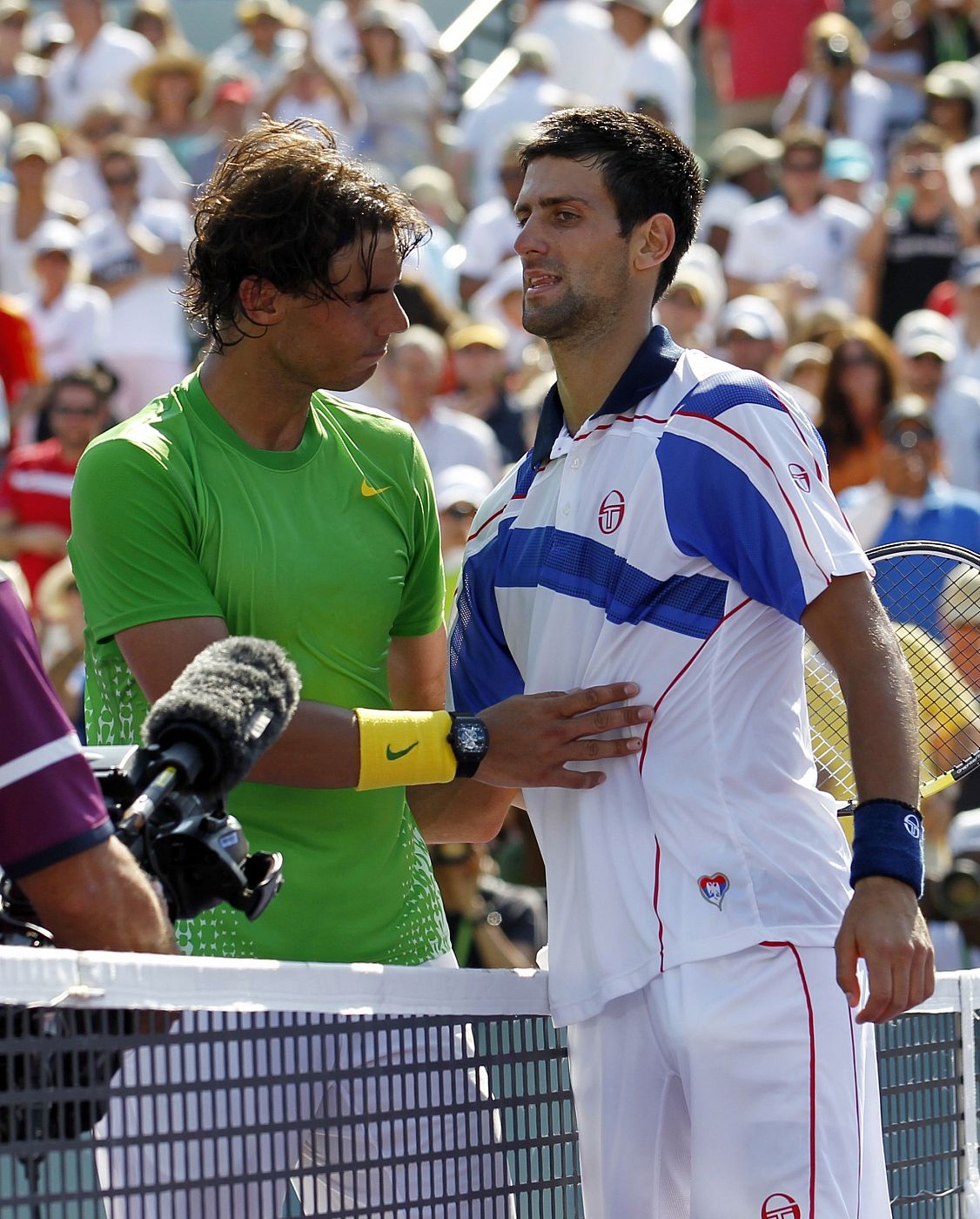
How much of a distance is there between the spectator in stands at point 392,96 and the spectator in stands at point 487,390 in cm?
359

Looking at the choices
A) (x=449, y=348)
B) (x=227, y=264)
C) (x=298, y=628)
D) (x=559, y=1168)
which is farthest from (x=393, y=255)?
(x=449, y=348)

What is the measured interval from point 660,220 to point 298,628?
946 mm

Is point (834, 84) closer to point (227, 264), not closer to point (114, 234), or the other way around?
point (114, 234)

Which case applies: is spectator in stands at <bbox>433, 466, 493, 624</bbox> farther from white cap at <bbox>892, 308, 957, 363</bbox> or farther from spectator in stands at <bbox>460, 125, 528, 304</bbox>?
spectator in stands at <bbox>460, 125, 528, 304</bbox>

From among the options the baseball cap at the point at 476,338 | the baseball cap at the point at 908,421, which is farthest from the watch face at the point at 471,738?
the baseball cap at the point at 476,338

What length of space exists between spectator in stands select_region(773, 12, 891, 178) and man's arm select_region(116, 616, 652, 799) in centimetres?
1006

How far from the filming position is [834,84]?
40.9ft

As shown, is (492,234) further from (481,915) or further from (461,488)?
(481,915)

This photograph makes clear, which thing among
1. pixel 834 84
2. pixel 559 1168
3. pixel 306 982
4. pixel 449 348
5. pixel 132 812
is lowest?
pixel 559 1168

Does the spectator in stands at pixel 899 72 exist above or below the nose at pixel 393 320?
above

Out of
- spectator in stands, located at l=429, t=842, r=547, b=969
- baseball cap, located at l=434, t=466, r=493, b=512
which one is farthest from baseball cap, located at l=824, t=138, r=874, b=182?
spectator in stands, located at l=429, t=842, r=547, b=969

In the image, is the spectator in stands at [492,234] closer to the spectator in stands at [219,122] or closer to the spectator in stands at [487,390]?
the spectator in stands at [219,122]

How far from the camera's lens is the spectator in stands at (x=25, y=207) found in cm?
1103

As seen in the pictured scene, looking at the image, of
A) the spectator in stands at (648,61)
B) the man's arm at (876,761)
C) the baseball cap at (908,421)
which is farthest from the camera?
the spectator in stands at (648,61)
